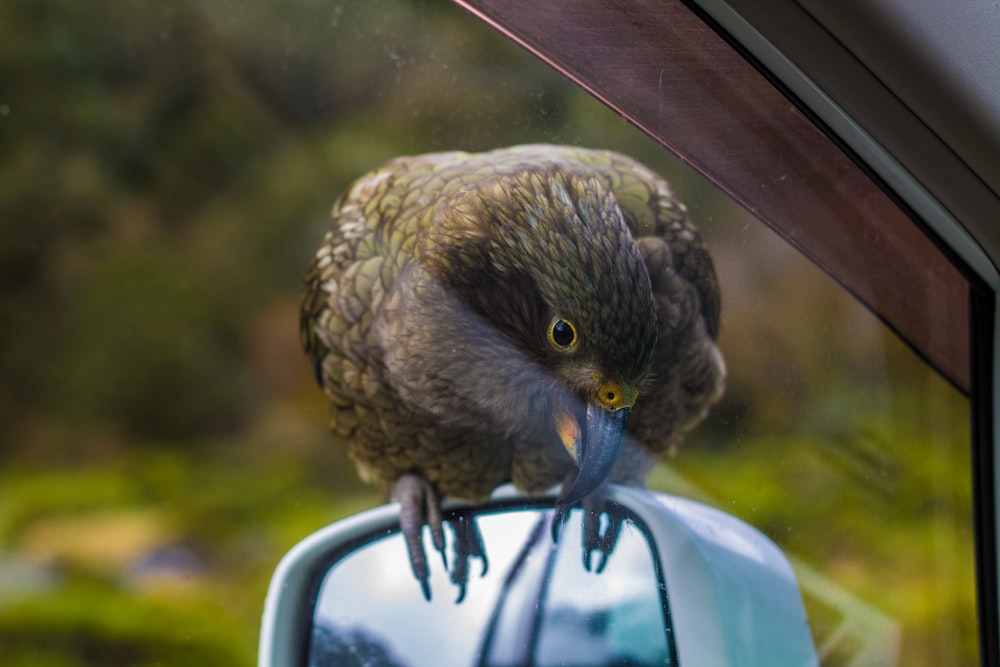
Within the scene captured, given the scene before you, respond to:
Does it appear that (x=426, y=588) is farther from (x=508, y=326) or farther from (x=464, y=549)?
(x=508, y=326)

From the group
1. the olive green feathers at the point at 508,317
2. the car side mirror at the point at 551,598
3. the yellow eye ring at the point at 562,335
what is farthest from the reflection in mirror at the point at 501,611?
the yellow eye ring at the point at 562,335

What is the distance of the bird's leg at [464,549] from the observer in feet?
4.71

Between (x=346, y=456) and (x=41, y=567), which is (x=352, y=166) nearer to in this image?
(x=346, y=456)

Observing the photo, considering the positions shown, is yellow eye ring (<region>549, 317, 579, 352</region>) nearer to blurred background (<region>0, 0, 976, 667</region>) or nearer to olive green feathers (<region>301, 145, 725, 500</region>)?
olive green feathers (<region>301, 145, 725, 500</region>)

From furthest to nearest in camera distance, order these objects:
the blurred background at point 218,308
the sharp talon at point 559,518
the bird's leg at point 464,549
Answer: the bird's leg at point 464,549 < the sharp talon at point 559,518 < the blurred background at point 218,308

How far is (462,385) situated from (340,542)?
1.29ft

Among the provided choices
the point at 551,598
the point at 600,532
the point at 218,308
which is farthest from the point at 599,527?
the point at 218,308

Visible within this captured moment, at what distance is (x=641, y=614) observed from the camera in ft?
4.69

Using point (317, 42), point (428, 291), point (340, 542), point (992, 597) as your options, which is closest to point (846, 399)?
point (992, 597)

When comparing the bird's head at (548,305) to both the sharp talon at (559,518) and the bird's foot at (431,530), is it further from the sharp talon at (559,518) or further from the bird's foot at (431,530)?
the bird's foot at (431,530)

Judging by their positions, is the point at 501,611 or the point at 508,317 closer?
the point at 508,317

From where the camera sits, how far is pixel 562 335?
3.85ft

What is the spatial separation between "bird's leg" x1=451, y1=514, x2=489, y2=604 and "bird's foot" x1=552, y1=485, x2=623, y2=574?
0.17 meters

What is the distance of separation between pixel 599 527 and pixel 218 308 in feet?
2.27
